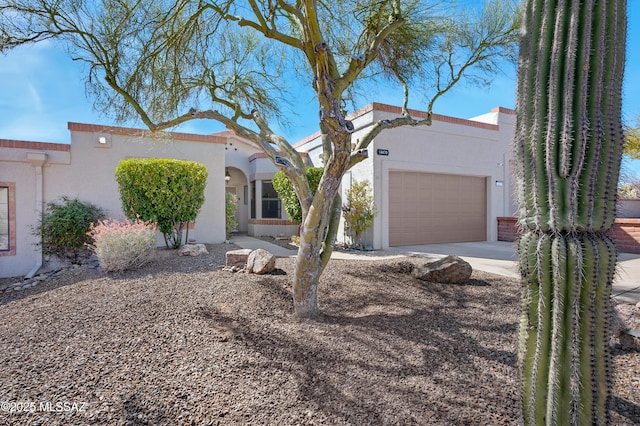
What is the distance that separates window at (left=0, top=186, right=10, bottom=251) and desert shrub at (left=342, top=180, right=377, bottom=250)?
8.73 meters

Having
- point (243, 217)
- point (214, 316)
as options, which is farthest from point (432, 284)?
point (243, 217)

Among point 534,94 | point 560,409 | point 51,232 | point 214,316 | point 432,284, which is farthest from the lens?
point 51,232

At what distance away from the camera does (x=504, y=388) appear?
243cm

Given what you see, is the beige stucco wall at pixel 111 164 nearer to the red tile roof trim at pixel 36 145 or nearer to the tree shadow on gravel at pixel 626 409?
the red tile roof trim at pixel 36 145

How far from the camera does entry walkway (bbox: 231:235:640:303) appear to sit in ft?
16.9

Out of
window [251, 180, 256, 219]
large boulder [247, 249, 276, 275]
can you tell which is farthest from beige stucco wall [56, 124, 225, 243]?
window [251, 180, 256, 219]

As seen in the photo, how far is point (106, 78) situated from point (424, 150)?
8677 millimetres

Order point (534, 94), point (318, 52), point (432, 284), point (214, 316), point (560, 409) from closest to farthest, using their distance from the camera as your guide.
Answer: point (560, 409) < point (534, 94) < point (318, 52) < point (214, 316) < point (432, 284)

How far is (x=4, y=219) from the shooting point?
8.36 meters

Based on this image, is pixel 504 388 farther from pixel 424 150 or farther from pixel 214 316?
pixel 424 150

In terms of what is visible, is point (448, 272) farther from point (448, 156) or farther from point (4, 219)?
point (4, 219)

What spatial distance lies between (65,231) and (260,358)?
7613 mm

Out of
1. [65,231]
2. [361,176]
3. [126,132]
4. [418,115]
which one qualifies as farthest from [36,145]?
[418,115]

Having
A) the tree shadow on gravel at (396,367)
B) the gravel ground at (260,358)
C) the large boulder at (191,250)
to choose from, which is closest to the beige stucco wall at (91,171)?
the large boulder at (191,250)
